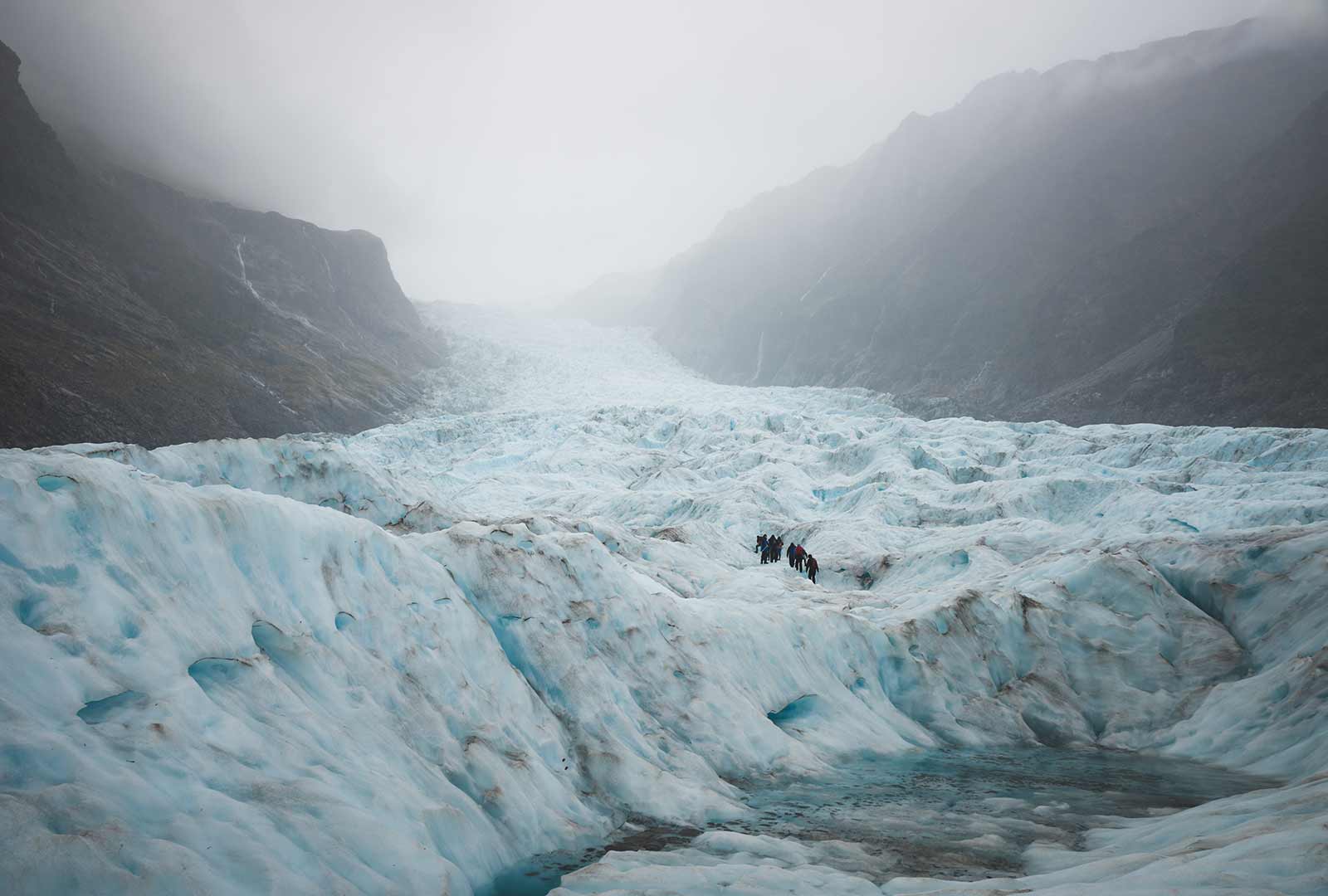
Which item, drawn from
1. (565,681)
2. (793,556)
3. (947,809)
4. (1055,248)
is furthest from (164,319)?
(1055,248)

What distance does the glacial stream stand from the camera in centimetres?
692

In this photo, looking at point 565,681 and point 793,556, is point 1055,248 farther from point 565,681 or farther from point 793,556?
point 565,681

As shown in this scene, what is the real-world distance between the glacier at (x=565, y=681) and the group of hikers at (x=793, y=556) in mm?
1134

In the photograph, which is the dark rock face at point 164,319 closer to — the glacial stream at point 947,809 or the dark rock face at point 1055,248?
the glacial stream at point 947,809

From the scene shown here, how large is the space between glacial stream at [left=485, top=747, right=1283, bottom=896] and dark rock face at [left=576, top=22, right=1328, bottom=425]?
47588mm

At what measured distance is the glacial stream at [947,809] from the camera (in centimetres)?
692

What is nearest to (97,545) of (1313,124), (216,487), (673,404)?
(216,487)

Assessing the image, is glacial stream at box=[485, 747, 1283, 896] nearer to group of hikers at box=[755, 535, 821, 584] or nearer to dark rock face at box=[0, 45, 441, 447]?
group of hikers at box=[755, 535, 821, 584]

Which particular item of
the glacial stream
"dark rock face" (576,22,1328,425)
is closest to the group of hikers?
the glacial stream

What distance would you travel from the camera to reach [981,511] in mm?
25594

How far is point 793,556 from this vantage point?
68.4 feet

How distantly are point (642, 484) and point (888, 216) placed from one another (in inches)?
3576

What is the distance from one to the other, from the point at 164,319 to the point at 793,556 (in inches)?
2080

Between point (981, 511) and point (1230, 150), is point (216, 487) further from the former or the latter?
point (1230, 150)
